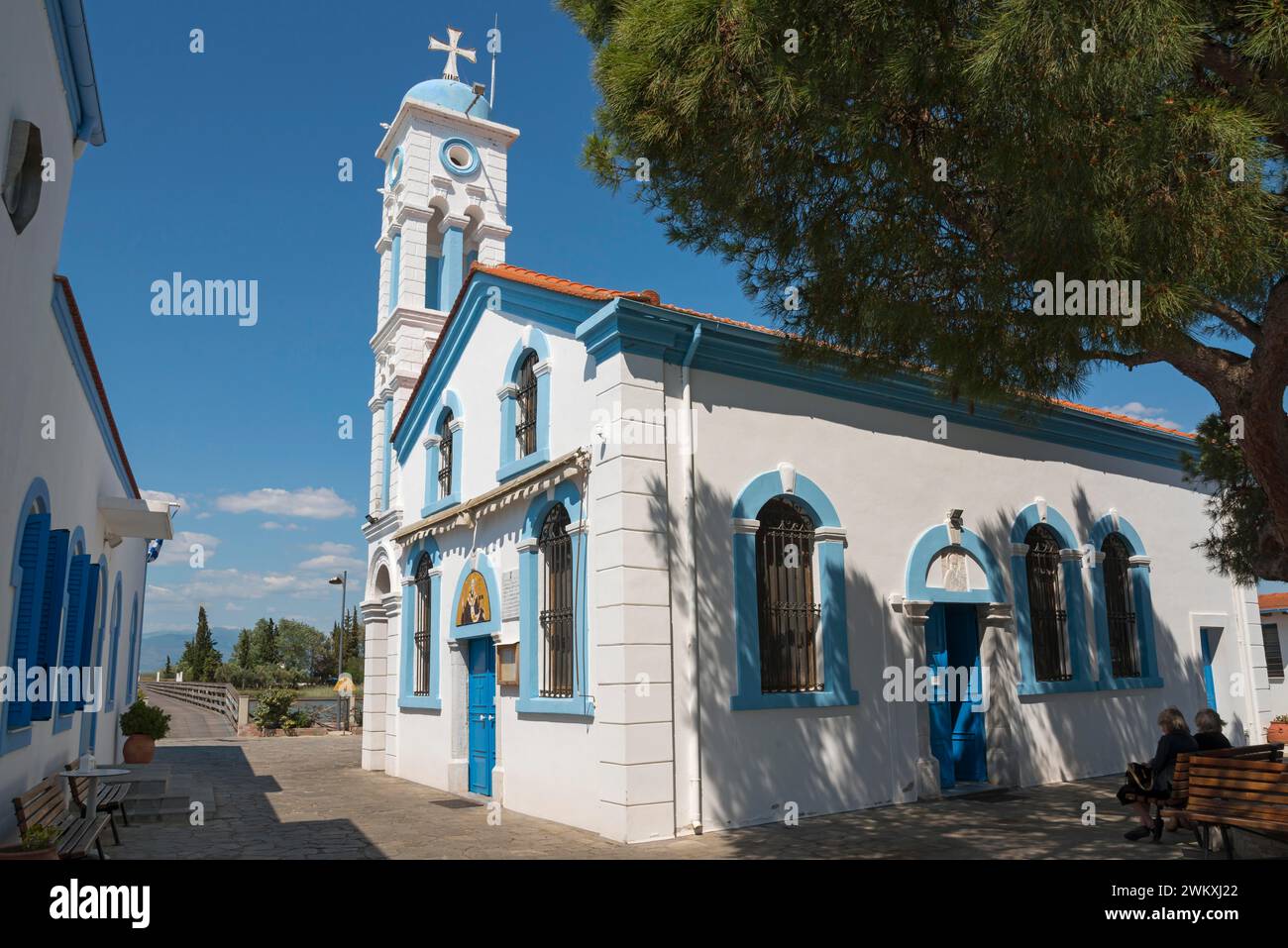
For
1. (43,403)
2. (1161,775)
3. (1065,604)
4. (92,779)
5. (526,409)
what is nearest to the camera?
(43,403)

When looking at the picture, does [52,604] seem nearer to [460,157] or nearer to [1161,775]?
[1161,775]

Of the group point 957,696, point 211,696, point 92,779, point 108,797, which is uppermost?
point 957,696

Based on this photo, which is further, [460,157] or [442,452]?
[460,157]

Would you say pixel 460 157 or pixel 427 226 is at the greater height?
pixel 460 157

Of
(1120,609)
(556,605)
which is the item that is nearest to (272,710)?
(556,605)

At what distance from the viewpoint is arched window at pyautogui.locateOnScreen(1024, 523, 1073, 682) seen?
1271 cm

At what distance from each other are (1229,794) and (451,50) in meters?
19.3

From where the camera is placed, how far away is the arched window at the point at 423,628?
1445 cm

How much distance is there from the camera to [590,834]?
9.21 metres

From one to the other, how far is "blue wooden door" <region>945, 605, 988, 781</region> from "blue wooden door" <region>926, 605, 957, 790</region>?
103 mm

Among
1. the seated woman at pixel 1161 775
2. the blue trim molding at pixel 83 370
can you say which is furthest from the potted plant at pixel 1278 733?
the blue trim molding at pixel 83 370

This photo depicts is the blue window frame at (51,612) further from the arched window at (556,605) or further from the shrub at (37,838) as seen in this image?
the arched window at (556,605)

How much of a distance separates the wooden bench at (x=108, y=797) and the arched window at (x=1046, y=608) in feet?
36.7

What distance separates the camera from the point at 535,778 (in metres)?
10.5
